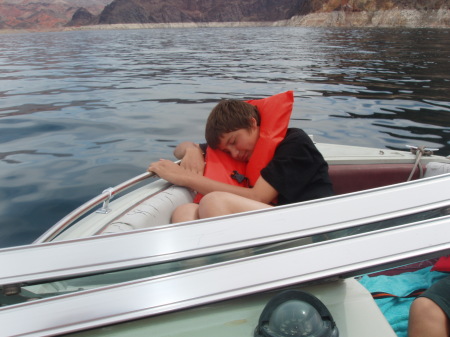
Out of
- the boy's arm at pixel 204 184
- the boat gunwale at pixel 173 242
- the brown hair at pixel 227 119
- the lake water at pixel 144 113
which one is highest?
the brown hair at pixel 227 119

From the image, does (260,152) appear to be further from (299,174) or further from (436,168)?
(436,168)

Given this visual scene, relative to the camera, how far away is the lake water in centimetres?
374

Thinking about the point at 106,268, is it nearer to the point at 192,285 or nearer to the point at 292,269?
the point at 192,285

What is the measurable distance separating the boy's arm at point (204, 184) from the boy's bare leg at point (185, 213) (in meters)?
0.15

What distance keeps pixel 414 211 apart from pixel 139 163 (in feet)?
11.5

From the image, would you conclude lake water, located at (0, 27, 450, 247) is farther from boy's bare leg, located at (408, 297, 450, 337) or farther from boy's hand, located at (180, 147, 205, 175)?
boy's bare leg, located at (408, 297, 450, 337)

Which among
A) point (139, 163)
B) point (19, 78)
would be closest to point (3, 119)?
point (139, 163)

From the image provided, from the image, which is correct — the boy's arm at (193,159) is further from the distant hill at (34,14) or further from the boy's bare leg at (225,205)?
the distant hill at (34,14)

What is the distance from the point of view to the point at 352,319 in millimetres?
988

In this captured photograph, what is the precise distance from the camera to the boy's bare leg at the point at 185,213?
80.7 inches

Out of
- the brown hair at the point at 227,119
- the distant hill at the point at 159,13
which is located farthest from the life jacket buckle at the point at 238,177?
the distant hill at the point at 159,13

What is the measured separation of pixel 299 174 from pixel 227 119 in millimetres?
468

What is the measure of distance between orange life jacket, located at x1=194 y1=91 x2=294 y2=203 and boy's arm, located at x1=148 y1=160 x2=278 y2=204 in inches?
4.3

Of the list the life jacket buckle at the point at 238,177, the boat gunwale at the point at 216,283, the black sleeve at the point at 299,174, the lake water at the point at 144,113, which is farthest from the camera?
the lake water at the point at 144,113
